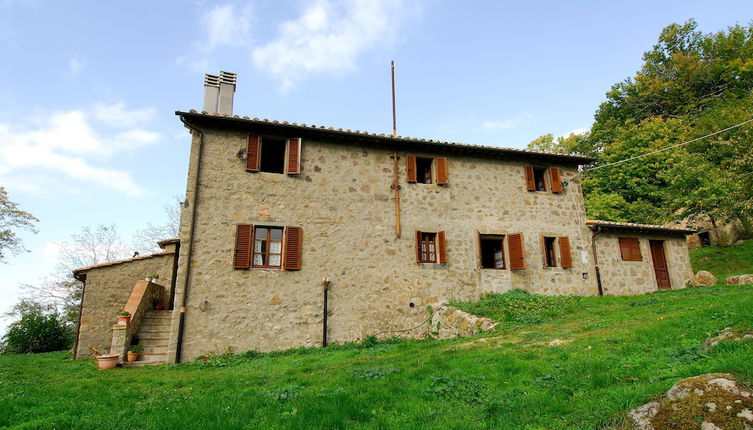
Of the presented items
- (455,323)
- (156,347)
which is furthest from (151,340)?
(455,323)

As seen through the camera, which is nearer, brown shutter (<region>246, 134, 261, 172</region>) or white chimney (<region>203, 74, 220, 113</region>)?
brown shutter (<region>246, 134, 261, 172</region>)

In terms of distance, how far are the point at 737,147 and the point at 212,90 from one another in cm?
2349

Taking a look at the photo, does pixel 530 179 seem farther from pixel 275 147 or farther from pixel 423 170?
pixel 275 147

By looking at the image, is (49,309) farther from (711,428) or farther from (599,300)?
(711,428)

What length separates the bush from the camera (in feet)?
66.4

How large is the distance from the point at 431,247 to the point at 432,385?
808cm

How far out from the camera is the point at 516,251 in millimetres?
13859

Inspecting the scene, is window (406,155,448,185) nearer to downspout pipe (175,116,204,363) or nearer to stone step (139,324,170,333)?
downspout pipe (175,116,204,363)

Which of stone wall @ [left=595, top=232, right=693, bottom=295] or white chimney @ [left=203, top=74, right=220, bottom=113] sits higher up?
white chimney @ [left=203, top=74, right=220, bottom=113]

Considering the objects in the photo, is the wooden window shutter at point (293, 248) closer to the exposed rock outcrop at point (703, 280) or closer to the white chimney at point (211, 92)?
the white chimney at point (211, 92)

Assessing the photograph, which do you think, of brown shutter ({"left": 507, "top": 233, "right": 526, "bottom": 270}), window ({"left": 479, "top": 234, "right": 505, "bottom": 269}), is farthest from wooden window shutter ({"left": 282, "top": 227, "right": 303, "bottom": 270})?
brown shutter ({"left": 507, "top": 233, "right": 526, "bottom": 270})

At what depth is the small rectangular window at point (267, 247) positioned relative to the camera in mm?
11617

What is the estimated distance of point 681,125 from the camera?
2656cm

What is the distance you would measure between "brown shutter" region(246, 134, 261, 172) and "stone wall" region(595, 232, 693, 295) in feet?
40.6
